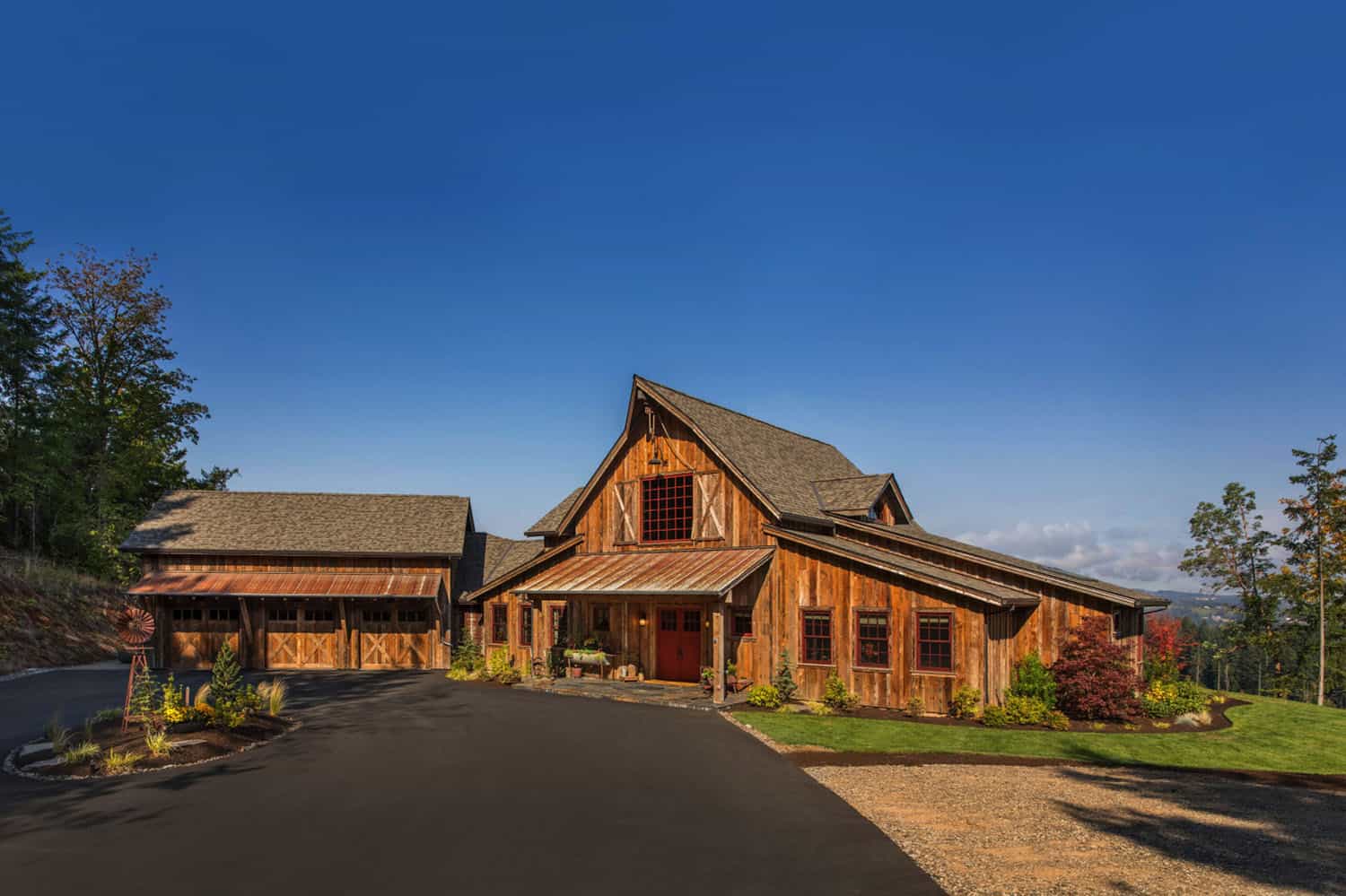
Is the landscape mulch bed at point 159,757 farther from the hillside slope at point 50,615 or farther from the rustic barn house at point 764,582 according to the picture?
the hillside slope at point 50,615

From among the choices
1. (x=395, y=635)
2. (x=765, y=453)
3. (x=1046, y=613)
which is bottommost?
(x=395, y=635)

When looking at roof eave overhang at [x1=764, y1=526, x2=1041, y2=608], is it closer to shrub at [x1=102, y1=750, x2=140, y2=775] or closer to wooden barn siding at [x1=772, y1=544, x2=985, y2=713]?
wooden barn siding at [x1=772, y1=544, x2=985, y2=713]

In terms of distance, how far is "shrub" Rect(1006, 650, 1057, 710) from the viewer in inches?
762

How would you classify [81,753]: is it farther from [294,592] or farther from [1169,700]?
[1169,700]

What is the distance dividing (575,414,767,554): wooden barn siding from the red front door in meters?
2.28

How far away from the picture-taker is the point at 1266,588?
43.6 m

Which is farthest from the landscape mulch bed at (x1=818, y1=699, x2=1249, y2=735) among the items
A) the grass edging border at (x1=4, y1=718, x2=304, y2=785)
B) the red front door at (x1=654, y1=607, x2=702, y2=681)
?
the grass edging border at (x1=4, y1=718, x2=304, y2=785)

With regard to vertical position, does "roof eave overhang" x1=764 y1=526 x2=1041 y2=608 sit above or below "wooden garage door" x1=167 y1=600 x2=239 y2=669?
above

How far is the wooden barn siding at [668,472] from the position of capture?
2483 cm

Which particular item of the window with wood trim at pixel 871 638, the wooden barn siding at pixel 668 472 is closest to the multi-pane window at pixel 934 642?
the window with wood trim at pixel 871 638

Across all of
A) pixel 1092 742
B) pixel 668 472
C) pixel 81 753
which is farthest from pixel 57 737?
pixel 1092 742

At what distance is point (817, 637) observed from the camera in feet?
72.4

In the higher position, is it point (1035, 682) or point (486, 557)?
point (486, 557)

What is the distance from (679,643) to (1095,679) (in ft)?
39.3
